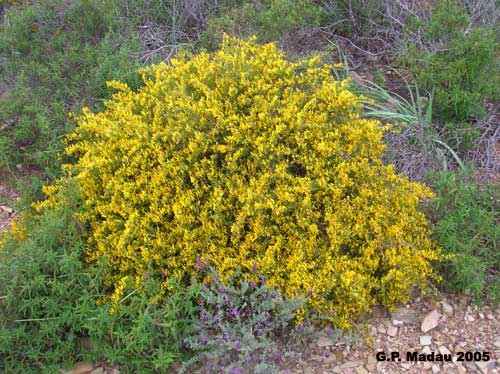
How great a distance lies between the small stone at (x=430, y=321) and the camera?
2.90m

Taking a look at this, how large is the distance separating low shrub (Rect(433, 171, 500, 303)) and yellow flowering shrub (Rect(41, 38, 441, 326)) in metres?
0.11

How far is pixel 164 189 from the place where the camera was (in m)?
3.03

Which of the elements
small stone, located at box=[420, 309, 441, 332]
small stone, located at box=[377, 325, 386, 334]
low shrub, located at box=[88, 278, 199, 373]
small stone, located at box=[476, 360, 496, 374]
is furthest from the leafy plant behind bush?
small stone, located at box=[476, 360, 496, 374]

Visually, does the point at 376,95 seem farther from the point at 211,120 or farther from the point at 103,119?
the point at 103,119

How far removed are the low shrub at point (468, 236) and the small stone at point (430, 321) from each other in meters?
0.18

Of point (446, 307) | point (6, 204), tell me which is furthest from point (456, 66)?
point (6, 204)

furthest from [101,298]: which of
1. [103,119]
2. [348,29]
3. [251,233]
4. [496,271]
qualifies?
[348,29]

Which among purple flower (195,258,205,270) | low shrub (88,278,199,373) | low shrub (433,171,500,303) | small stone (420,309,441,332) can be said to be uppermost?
purple flower (195,258,205,270)

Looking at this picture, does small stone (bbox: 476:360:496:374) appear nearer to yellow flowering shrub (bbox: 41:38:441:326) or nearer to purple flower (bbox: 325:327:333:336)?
yellow flowering shrub (bbox: 41:38:441:326)

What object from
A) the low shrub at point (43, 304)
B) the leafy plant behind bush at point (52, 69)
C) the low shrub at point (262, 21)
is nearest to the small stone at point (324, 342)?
the low shrub at point (43, 304)

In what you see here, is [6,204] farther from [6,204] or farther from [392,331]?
[392,331]

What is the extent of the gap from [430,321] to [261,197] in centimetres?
111

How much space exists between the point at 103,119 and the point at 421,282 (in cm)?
208

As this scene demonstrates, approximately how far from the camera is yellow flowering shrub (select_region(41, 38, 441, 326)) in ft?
9.41
